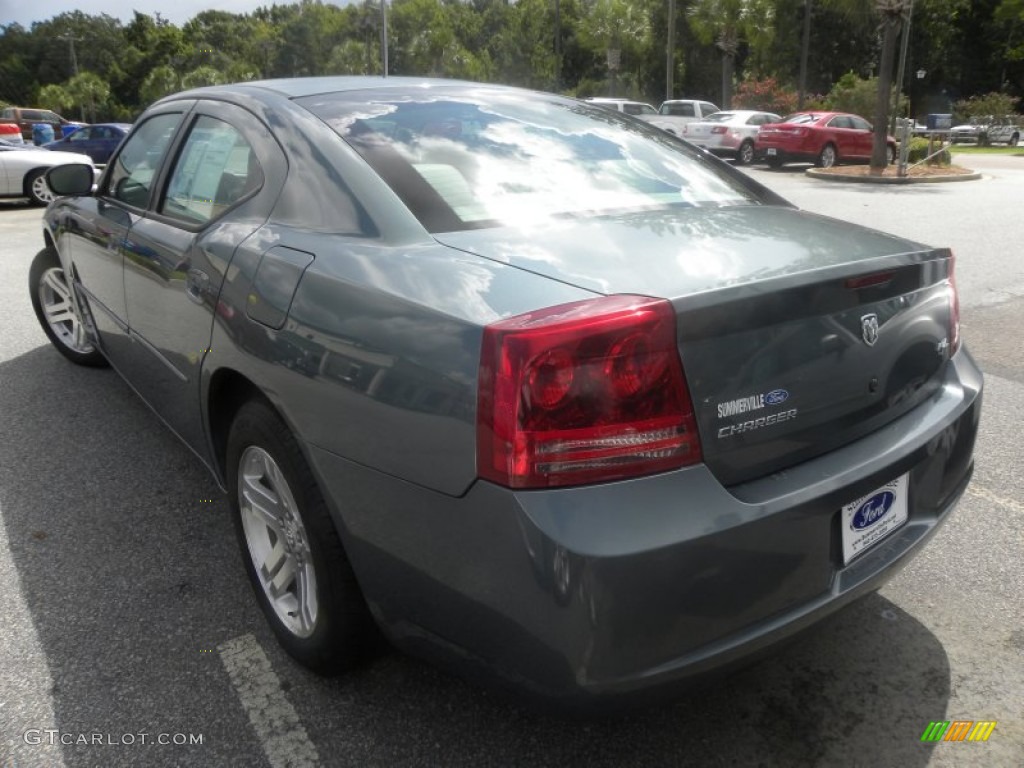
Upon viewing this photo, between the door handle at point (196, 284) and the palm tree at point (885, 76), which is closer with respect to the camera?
the door handle at point (196, 284)

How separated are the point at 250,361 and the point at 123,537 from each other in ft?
4.28

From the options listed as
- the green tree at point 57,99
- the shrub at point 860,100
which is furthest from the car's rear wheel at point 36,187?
the green tree at point 57,99

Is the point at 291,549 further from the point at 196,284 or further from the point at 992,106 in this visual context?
the point at 992,106

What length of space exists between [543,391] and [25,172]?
51.7ft

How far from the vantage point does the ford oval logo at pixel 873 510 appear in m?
1.91

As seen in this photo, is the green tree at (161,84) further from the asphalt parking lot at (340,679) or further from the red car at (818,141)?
the asphalt parking lot at (340,679)

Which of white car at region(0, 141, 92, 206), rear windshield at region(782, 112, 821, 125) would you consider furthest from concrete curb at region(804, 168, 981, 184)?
white car at region(0, 141, 92, 206)

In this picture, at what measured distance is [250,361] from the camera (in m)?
2.28

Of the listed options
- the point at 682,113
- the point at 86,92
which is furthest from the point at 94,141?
the point at 86,92

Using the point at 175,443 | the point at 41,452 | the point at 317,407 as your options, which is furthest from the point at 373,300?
the point at 41,452

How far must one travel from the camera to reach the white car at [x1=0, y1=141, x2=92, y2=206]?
14234 millimetres

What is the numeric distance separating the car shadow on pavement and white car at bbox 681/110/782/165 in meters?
22.0

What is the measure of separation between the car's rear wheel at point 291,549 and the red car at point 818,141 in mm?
21099

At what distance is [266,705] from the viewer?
2.24 m
